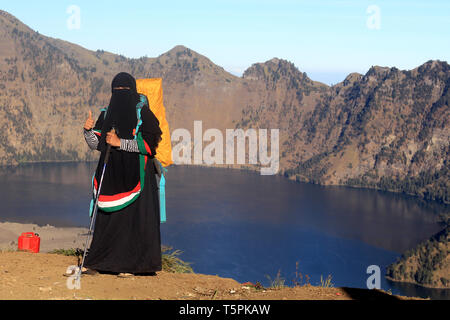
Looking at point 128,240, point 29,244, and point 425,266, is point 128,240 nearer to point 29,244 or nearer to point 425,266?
point 29,244

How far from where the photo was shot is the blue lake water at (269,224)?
98625 millimetres

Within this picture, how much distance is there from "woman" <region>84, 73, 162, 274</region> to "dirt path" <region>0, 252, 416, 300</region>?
0.37 metres

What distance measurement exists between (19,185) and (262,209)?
6972 cm

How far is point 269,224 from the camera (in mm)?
133625

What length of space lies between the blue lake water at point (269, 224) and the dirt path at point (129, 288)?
240ft

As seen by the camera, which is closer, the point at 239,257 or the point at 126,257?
the point at 126,257

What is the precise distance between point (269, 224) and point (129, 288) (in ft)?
411

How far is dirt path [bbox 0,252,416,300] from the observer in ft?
28.5

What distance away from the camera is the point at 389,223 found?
463 feet

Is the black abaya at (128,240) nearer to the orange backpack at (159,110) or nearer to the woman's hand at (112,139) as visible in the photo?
the orange backpack at (159,110)

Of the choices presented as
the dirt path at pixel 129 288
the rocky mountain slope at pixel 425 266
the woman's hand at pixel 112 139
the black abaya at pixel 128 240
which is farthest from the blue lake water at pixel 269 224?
the woman's hand at pixel 112 139

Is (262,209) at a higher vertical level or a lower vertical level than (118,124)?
lower
